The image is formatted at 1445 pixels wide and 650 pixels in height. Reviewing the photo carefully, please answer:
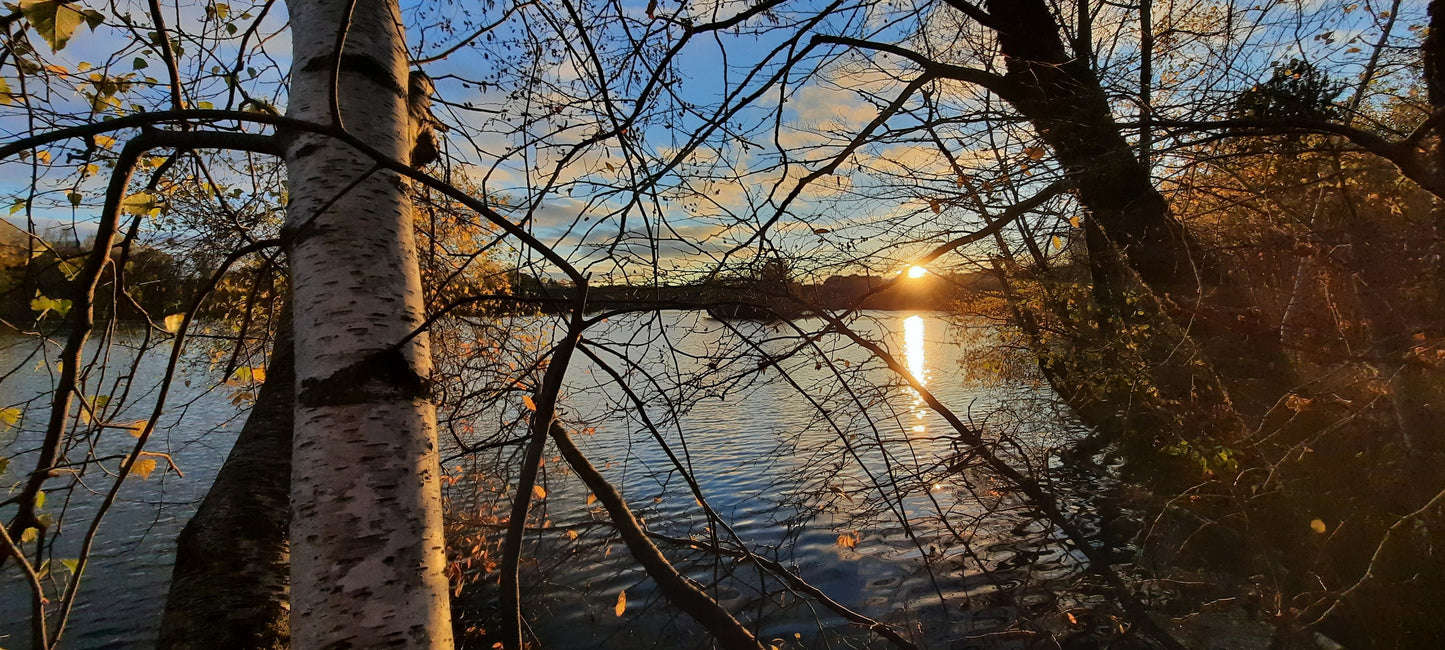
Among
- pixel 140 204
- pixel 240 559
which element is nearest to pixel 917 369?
pixel 240 559

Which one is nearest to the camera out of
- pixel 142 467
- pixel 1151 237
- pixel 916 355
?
pixel 142 467

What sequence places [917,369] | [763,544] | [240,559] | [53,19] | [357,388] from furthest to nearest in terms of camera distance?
[917,369] < [763,544] < [240,559] < [53,19] < [357,388]

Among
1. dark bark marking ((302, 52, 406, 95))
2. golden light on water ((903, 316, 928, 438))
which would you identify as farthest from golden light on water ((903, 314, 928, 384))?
dark bark marking ((302, 52, 406, 95))

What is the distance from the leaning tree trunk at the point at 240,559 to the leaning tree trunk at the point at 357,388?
1324 millimetres

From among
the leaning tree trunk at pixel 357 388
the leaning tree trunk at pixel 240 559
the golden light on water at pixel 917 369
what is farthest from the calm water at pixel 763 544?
the leaning tree trunk at pixel 357 388

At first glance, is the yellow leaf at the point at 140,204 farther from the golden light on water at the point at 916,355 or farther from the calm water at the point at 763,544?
the golden light on water at the point at 916,355

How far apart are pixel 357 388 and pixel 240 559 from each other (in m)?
1.83

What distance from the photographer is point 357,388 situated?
1.11m

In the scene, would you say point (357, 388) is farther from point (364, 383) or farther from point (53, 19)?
point (53, 19)

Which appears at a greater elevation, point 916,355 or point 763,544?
point 916,355

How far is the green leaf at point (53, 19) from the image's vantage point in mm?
1360

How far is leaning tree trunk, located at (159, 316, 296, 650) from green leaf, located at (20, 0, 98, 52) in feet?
4.61

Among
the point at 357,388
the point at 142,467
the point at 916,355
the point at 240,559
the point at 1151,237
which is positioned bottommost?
the point at 916,355

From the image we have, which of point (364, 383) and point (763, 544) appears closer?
point (364, 383)
